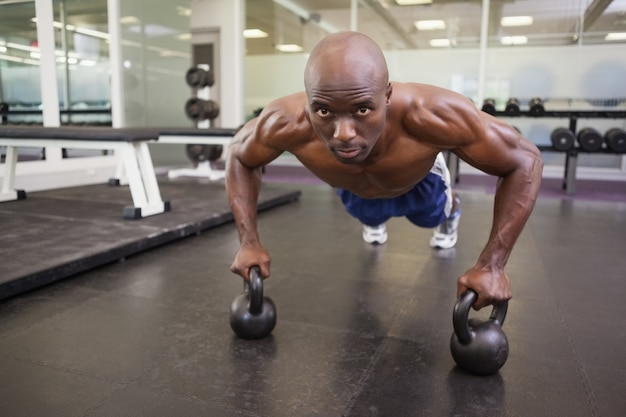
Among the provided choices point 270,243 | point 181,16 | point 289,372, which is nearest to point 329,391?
point 289,372

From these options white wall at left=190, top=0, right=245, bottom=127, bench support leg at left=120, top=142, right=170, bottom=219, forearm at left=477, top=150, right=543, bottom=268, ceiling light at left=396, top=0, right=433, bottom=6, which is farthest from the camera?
white wall at left=190, top=0, right=245, bottom=127

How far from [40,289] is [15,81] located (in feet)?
10.8

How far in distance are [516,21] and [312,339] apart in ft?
21.2

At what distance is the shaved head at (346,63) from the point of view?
0.92 meters

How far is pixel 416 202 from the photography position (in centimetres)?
182

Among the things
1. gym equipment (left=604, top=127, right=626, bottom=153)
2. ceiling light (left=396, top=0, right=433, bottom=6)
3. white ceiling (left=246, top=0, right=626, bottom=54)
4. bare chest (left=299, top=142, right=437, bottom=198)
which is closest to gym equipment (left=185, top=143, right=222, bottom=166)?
white ceiling (left=246, top=0, right=626, bottom=54)

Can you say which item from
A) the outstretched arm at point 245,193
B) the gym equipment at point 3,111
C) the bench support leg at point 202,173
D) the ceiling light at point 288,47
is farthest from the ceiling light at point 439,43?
the outstretched arm at point 245,193

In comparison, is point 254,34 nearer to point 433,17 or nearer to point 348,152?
point 433,17

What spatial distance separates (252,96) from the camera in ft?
25.4

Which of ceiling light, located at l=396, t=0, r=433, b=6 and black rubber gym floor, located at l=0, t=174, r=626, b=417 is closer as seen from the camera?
black rubber gym floor, located at l=0, t=174, r=626, b=417

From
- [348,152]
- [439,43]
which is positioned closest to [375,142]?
[348,152]

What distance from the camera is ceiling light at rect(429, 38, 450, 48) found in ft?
21.7

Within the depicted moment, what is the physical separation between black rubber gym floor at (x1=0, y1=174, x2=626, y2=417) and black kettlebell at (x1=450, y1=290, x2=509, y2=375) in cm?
4

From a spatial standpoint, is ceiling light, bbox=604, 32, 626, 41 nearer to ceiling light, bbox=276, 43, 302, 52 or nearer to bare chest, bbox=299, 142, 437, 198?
ceiling light, bbox=276, 43, 302, 52
